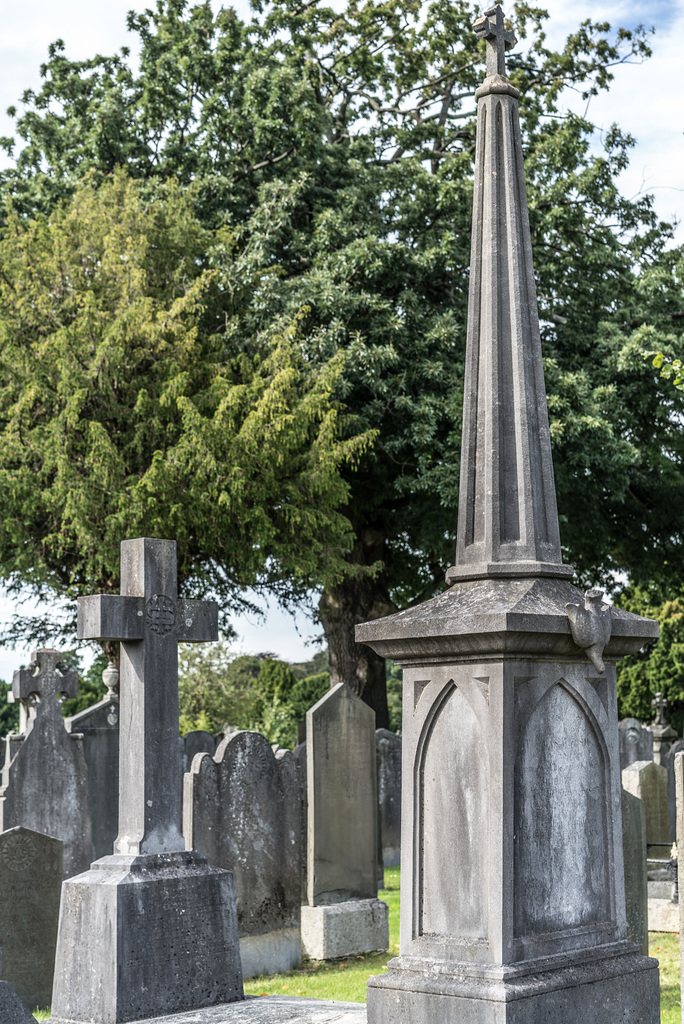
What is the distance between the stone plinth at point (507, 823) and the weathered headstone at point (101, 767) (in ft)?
30.0

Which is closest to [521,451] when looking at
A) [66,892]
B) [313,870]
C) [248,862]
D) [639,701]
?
[66,892]

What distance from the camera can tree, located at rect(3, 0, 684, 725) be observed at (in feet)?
57.3

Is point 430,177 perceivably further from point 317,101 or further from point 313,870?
point 313,870

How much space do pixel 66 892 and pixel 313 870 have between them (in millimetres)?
3387

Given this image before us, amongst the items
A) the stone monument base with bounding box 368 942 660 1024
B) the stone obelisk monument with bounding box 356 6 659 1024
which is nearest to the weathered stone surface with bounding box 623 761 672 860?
the stone monument base with bounding box 368 942 660 1024

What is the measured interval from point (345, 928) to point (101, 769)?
508 cm

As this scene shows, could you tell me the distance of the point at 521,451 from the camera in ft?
16.6

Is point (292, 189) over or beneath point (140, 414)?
over

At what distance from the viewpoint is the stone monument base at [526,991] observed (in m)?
4.27

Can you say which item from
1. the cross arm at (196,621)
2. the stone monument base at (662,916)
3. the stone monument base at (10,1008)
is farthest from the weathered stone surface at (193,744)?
the stone monument base at (10,1008)

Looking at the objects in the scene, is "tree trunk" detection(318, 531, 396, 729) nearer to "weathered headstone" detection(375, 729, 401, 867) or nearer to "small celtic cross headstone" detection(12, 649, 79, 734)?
"weathered headstone" detection(375, 729, 401, 867)

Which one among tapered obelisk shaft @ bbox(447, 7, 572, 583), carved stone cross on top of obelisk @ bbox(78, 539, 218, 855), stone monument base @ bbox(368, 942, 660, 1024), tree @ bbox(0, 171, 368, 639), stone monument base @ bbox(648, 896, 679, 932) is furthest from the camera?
tree @ bbox(0, 171, 368, 639)

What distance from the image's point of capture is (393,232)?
1878 cm

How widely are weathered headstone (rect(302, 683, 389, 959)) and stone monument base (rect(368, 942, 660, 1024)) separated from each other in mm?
5212
